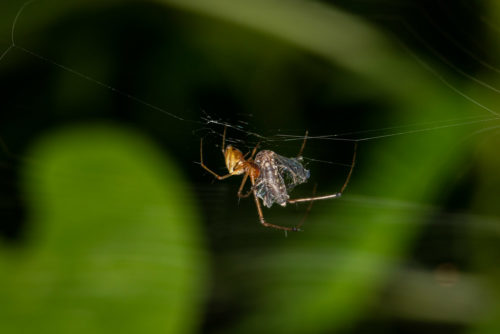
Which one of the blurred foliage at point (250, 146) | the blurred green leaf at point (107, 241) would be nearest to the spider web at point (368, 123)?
the blurred foliage at point (250, 146)

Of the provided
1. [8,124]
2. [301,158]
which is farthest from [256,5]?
[8,124]

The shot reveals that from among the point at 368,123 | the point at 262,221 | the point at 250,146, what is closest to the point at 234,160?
the point at 250,146

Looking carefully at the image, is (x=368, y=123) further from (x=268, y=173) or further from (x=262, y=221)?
(x=262, y=221)

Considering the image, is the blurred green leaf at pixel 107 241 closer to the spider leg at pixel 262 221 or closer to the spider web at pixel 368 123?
the spider web at pixel 368 123

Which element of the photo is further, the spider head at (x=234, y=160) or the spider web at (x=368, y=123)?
the spider head at (x=234, y=160)

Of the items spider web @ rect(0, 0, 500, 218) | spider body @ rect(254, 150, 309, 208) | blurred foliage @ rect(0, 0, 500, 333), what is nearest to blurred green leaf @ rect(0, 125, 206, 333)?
blurred foliage @ rect(0, 0, 500, 333)

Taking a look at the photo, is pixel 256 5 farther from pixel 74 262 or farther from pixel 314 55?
pixel 74 262

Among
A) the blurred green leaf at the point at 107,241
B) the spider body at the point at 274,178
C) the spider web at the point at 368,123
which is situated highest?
the spider web at the point at 368,123

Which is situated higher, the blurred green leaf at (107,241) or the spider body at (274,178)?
the spider body at (274,178)
